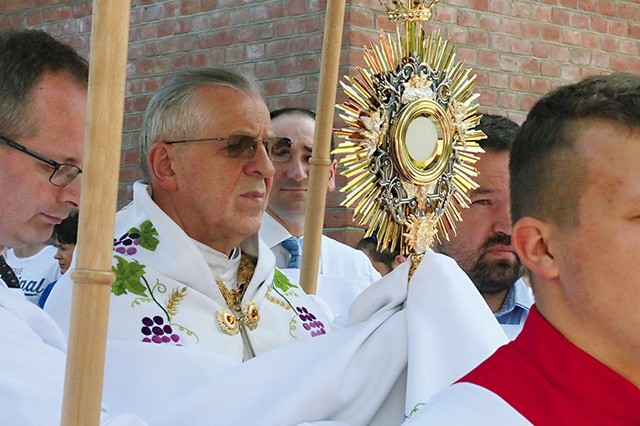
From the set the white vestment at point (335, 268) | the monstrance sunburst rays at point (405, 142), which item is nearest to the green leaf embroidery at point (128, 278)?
the monstrance sunburst rays at point (405, 142)

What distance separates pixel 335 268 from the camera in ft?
16.1

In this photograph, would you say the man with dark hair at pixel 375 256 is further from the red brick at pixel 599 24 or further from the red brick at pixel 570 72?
the red brick at pixel 599 24

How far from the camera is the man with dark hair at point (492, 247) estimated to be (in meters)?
3.80

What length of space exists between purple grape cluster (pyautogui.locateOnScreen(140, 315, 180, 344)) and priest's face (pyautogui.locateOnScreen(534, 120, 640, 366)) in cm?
128

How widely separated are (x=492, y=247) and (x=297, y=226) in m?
1.16

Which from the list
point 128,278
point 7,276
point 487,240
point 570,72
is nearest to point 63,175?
point 7,276

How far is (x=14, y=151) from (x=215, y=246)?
90 centimetres

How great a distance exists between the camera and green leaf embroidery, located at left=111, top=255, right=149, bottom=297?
10.3 feet

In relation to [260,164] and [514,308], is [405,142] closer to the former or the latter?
[260,164]

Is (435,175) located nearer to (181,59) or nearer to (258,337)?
(258,337)

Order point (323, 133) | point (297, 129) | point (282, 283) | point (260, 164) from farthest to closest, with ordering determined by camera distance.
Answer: point (297, 129), point (282, 283), point (260, 164), point (323, 133)

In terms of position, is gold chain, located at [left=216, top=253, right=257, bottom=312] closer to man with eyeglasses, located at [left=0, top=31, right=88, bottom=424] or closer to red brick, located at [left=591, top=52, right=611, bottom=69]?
man with eyeglasses, located at [left=0, top=31, right=88, bottom=424]

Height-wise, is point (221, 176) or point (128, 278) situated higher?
point (221, 176)

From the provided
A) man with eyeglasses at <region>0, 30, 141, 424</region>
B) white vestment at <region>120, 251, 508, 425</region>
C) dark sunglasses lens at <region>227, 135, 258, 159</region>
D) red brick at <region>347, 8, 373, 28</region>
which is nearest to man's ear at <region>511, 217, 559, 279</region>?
white vestment at <region>120, 251, 508, 425</region>
